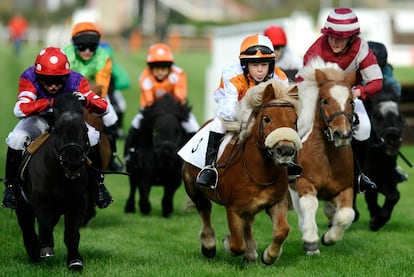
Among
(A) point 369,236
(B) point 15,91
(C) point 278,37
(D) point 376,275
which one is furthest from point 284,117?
(B) point 15,91

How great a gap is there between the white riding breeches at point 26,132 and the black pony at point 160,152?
13.7 ft

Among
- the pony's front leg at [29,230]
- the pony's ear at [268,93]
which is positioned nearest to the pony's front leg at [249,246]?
the pony's ear at [268,93]

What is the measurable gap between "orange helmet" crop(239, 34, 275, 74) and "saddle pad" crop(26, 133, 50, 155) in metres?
1.98

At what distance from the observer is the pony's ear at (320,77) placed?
32.8 ft

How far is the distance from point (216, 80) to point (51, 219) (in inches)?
697

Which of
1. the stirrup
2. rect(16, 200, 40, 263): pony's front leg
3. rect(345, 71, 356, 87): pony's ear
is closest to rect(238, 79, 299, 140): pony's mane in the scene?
the stirrup

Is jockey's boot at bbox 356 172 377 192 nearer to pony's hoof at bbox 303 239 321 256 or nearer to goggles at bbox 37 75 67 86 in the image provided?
pony's hoof at bbox 303 239 321 256

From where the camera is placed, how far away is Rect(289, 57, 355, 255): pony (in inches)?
387

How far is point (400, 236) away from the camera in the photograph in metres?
12.0

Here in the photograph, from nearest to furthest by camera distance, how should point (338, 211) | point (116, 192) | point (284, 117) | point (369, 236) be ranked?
point (284, 117) < point (338, 211) < point (369, 236) < point (116, 192)

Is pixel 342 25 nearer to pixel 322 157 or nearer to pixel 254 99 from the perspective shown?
pixel 322 157

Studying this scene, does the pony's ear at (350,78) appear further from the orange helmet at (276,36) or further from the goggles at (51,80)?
the orange helmet at (276,36)

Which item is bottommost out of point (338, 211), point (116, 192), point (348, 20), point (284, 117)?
point (116, 192)

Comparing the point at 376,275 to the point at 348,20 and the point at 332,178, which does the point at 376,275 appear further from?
the point at 348,20
